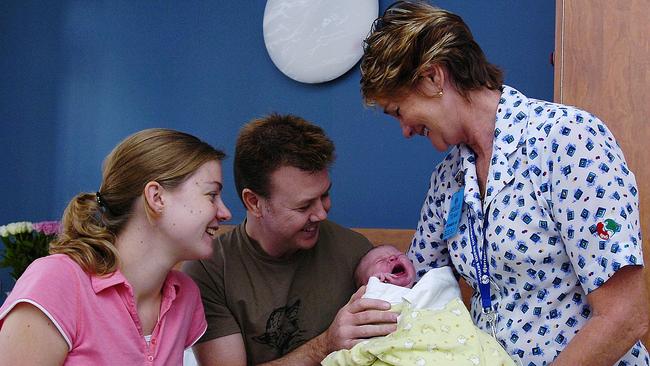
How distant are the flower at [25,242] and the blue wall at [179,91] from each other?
46 cm

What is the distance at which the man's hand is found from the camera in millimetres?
1573

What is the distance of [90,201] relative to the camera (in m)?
1.72

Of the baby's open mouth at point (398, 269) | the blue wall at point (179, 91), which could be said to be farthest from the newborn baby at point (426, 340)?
the blue wall at point (179, 91)

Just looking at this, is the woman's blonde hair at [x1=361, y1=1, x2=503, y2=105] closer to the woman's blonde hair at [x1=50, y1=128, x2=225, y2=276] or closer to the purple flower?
the woman's blonde hair at [x1=50, y1=128, x2=225, y2=276]

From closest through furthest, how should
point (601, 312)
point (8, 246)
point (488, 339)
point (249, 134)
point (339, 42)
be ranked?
point (601, 312) < point (488, 339) < point (249, 134) < point (339, 42) < point (8, 246)

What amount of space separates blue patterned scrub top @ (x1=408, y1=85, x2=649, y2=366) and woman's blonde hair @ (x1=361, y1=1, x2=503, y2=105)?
0.09 meters

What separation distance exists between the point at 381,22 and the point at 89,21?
216 cm

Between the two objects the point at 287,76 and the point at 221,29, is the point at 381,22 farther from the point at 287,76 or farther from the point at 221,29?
the point at 221,29

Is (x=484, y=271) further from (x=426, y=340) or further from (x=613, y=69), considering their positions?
(x=613, y=69)

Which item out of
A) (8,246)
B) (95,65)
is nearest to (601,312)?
(8,246)

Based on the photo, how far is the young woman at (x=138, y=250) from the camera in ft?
5.07

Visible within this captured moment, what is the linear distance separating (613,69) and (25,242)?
226 cm

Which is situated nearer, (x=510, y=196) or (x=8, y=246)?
(x=510, y=196)

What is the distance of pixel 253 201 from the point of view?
6.65ft
